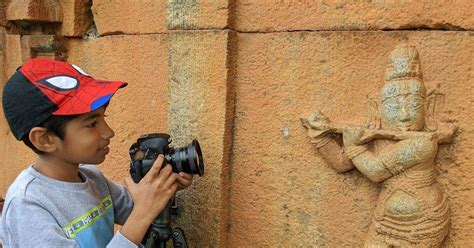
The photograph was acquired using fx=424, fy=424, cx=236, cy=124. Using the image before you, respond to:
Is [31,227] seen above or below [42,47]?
below

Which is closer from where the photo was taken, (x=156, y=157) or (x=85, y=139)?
(x=85, y=139)

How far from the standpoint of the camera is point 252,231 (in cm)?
166

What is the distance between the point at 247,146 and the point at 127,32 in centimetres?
85

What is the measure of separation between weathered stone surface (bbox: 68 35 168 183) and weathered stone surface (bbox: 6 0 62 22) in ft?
1.04

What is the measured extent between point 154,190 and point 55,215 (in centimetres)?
29

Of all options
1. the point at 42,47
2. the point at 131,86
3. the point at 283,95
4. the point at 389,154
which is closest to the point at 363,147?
the point at 389,154

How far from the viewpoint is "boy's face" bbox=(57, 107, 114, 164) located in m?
1.24

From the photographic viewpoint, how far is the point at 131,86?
6.47ft

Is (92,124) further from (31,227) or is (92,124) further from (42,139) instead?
(31,227)

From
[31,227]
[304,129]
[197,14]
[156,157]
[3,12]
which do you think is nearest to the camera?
[31,227]

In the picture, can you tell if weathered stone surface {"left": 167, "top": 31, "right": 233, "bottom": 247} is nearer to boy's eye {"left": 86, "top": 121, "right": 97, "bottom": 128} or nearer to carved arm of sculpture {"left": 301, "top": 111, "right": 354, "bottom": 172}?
carved arm of sculpture {"left": 301, "top": 111, "right": 354, "bottom": 172}

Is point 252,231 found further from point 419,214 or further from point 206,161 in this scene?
point 419,214

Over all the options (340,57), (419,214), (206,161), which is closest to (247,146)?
(206,161)

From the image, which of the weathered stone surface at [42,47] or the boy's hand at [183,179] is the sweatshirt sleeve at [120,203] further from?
the weathered stone surface at [42,47]
